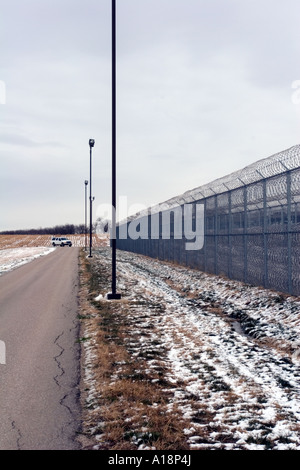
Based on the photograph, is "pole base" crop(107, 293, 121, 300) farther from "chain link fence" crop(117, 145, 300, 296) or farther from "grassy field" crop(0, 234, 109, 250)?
"grassy field" crop(0, 234, 109, 250)

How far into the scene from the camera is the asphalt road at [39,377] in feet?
14.1

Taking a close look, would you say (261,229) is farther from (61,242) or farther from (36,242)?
(36,242)

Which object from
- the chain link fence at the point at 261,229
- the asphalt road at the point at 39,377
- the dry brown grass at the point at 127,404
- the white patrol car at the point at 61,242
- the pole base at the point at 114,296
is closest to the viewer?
the dry brown grass at the point at 127,404

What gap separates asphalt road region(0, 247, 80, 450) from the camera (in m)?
4.31

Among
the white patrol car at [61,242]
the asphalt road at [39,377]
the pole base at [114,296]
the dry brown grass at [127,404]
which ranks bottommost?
the asphalt road at [39,377]

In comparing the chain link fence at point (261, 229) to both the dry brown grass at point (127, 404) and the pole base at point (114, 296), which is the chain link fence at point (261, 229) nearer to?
the pole base at point (114, 296)

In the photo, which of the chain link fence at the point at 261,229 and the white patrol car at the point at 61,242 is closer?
the chain link fence at the point at 261,229

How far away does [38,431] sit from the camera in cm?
438

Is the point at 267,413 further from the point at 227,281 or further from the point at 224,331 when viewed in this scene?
the point at 227,281

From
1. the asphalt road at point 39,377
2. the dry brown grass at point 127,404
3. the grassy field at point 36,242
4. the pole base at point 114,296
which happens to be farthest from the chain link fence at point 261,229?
the grassy field at point 36,242

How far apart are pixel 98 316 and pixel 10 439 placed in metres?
6.38

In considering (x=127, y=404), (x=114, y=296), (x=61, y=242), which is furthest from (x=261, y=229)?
(x=61, y=242)

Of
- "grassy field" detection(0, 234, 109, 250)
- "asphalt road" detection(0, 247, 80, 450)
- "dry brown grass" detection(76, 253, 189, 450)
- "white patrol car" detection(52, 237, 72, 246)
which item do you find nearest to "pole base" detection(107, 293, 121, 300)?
"asphalt road" detection(0, 247, 80, 450)

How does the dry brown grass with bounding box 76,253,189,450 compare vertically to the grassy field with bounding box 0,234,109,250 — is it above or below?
below
